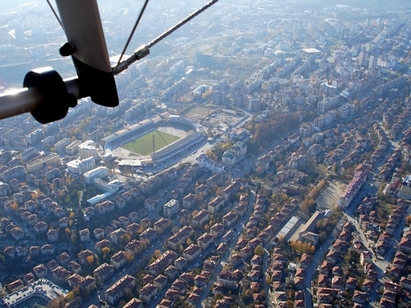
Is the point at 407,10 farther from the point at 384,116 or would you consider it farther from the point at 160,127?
the point at 160,127

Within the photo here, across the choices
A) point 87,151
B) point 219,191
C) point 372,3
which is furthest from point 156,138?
point 372,3

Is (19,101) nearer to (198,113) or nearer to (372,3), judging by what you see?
(198,113)

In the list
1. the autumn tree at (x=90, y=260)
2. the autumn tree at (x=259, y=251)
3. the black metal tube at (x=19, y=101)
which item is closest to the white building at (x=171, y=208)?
the autumn tree at (x=90, y=260)

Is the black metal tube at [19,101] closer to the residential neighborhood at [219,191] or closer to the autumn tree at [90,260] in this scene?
the residential neighborhood at [219,191]

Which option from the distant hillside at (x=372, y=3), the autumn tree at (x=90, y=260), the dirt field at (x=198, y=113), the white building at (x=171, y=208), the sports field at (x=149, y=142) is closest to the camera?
the autumn tree at (x=90, y=260)

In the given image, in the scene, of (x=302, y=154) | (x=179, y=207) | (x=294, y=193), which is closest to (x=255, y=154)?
(x=302, y=154)

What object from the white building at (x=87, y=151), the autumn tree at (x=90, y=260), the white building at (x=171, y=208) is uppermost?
the autumn tree at (x=90, y=260)

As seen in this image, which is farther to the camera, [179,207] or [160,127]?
[160,127]

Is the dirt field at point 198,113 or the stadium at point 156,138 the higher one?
the stadium at point 156,138
